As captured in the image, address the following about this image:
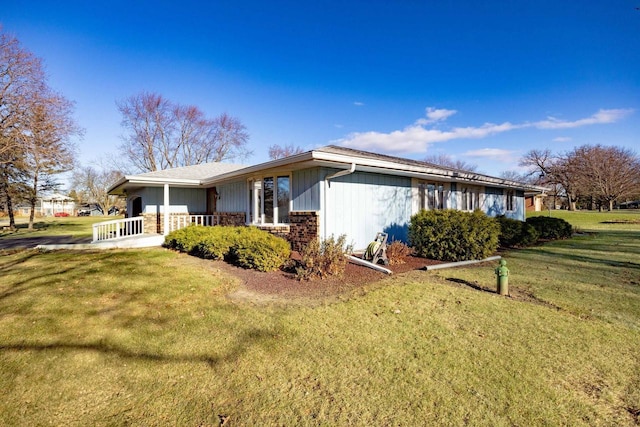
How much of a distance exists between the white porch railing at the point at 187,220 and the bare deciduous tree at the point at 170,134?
21.0m

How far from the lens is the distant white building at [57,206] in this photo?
55.3 meters

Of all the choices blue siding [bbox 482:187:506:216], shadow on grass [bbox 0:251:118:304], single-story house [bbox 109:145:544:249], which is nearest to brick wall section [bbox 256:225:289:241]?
single-story house [bbox 109:145:544:249]

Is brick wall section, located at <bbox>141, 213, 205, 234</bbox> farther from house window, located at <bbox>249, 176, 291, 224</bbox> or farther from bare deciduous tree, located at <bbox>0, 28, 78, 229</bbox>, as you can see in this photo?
bare deciduous tree, located at <bbox>0, 28, 78, 229</bbox>

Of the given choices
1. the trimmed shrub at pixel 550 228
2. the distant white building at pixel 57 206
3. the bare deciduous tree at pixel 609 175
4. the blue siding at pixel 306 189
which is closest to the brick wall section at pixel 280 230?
the blue siding at pixel 306 189

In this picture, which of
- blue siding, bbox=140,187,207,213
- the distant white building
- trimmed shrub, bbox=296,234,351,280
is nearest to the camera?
trimmed shrub, bbox=296,234,351,280

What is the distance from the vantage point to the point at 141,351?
313cm

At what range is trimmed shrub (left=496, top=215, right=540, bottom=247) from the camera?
10.7 meters

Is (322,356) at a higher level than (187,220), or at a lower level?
lower

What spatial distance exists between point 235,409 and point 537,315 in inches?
159

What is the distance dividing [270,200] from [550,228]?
1239cm

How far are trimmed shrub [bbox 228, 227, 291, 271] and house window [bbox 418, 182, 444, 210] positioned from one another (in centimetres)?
639

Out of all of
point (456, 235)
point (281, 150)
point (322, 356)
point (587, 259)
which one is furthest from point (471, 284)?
point (281, 150)

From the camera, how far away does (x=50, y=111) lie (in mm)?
11961

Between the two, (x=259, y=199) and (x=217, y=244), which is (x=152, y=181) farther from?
(x=217, y=244)
